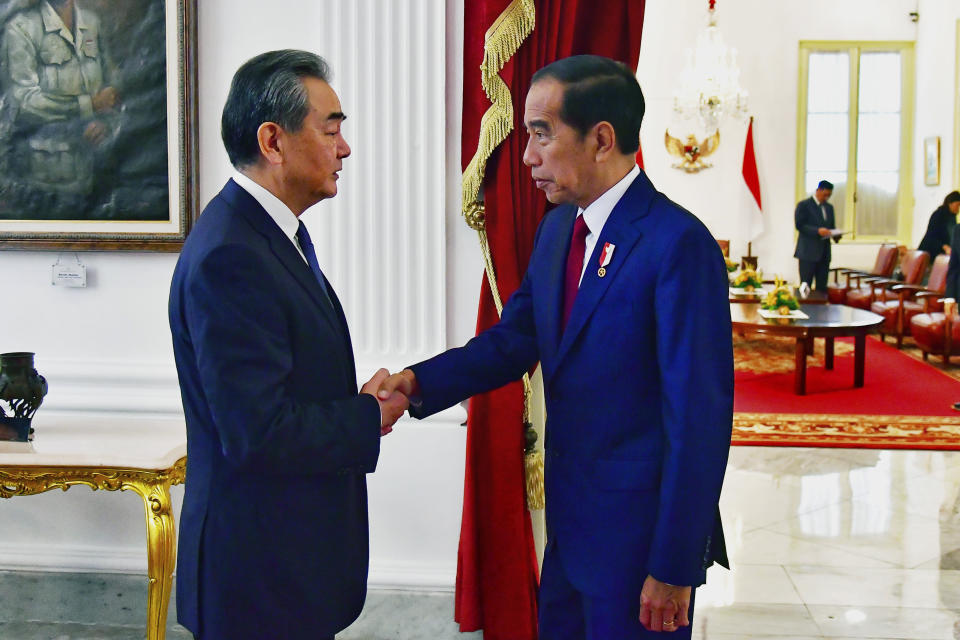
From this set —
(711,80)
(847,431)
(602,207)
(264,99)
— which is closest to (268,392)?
(264,99)

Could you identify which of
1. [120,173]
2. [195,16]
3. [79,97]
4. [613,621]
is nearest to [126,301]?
[120,173]

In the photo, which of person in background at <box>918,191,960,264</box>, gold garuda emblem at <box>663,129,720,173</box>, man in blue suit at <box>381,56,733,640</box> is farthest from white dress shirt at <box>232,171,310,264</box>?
gold garuda emblem at <box>663,129,720,173</box>

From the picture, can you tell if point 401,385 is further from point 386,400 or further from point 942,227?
point 942,227

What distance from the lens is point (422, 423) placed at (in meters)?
3.25

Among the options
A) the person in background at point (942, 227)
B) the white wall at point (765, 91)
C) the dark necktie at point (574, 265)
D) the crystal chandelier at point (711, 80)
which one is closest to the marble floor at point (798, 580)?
the dark necktie at point (574, 265)

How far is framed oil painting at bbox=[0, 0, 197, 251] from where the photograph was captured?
130 inches

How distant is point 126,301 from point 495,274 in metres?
1.39

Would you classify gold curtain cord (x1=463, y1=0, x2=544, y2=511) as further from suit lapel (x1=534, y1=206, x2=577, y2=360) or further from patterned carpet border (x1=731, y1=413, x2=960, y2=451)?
patterned carpet border (x1=731, y1=413, x2=960, y2=451)

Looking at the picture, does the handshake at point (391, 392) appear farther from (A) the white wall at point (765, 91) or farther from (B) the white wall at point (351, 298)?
(A) the white wall at point (765, 91)

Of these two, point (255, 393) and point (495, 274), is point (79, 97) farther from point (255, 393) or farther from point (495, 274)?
point (255, 393)

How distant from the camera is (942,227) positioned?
11008 mm

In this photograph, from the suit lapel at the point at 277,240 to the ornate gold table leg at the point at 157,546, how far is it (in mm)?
1290

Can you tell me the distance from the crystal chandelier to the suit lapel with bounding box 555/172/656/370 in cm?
1006

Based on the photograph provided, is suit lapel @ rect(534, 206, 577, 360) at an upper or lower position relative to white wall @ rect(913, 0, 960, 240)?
lower
